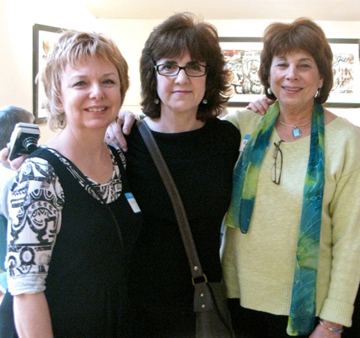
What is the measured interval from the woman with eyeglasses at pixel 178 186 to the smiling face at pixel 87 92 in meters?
0.32

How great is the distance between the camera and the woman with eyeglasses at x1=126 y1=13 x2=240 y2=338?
1645mm

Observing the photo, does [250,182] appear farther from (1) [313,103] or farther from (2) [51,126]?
(2) [51,126]

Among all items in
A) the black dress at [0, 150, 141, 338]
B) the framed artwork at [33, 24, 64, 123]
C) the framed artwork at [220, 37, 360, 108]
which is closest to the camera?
the black dress at [0, 150, 141, 338]

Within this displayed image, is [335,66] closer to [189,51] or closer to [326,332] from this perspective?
[189,51]

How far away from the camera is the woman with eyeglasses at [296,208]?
5.03 feet

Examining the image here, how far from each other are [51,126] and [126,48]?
4173 mm

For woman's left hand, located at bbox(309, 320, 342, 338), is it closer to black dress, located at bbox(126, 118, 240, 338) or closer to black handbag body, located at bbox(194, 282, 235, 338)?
black handbag body, located at bbox(194, 282, 235, 338)

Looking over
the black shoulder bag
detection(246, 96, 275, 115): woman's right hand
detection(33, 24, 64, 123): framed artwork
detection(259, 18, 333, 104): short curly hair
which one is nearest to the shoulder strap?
the black shoulder bag

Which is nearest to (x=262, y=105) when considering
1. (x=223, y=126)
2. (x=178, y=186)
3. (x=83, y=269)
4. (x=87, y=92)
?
(x=223, y=126)

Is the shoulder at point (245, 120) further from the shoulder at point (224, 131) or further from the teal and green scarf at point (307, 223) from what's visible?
the teal and green scarf at point (307, 223)

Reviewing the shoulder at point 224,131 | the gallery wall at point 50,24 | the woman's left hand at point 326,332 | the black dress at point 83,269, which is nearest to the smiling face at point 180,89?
the shoulder at point 224,131

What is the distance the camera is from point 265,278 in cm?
164

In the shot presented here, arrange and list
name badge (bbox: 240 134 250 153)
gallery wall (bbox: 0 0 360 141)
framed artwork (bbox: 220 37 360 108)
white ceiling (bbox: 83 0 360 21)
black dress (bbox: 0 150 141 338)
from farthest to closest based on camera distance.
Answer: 1. framed artwork (bbox: 220 37 360 108)
2. white ceiling (bbox: 83 0 360 21)
3. gallery wall (bbox: 0 0 360 141)
4. name badge (bbox: 240 134 250 153)
5. black dress (bbox: 0 150 141 338)

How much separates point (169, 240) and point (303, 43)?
3.05ft
